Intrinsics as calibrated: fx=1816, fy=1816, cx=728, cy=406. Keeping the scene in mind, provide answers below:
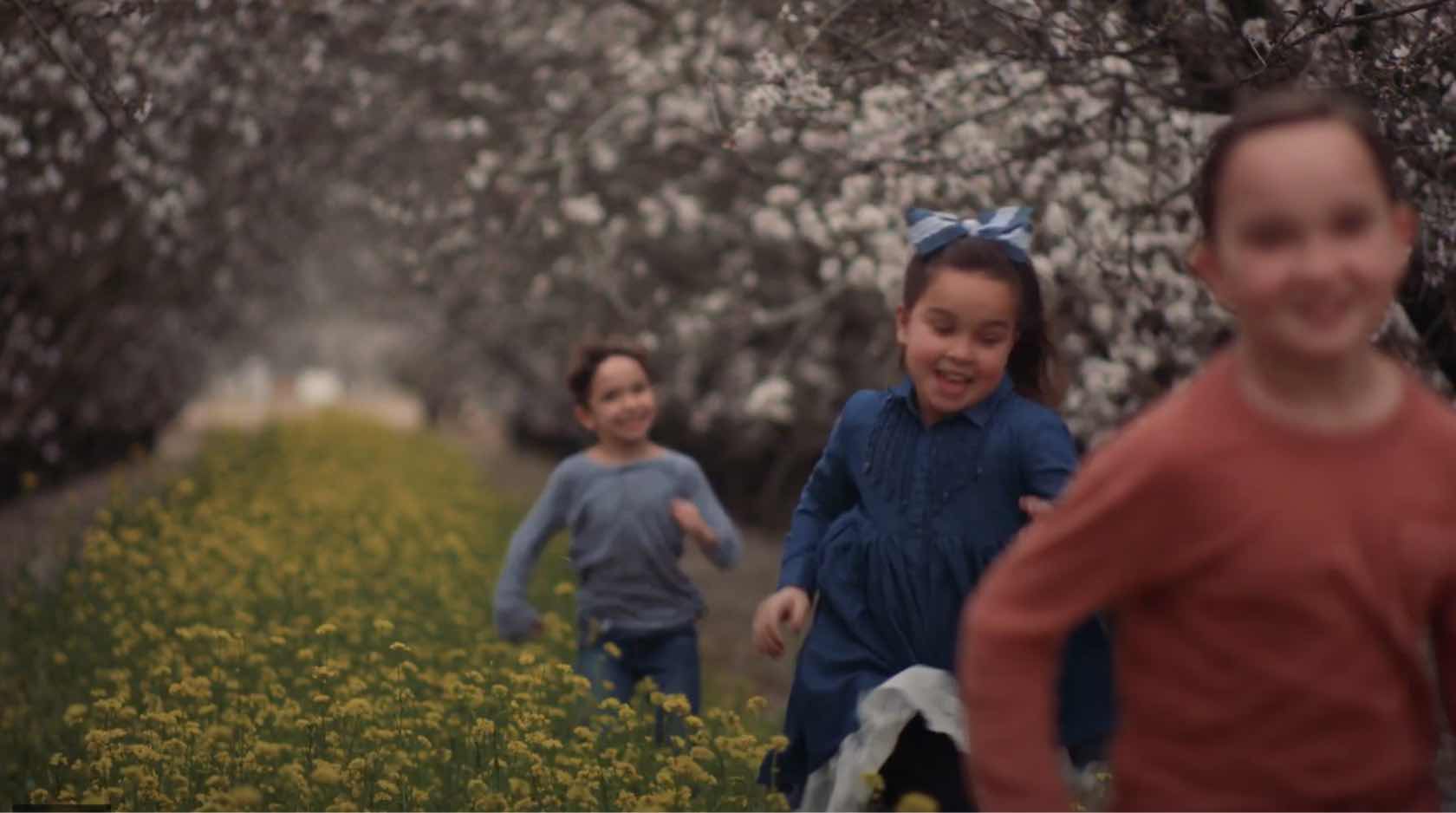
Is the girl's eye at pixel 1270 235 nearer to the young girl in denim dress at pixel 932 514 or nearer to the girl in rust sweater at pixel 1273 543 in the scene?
the girl in rust sweater at pixel 1273 543

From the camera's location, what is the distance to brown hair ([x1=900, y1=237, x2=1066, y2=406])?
13.2 ft

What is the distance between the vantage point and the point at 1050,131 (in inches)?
308

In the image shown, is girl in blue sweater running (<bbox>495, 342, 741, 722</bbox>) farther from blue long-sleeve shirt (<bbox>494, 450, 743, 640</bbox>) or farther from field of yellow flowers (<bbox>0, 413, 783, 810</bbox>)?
field of yellow flowers (<bbox>0, 413, 783, 810</bbox>)

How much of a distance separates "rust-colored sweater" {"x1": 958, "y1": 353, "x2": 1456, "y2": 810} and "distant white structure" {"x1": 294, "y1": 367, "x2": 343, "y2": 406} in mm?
56276

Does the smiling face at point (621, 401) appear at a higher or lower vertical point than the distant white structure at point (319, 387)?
higher

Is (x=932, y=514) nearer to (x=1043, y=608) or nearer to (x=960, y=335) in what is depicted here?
(x=960, y=335)

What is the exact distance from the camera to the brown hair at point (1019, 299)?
13.2ft

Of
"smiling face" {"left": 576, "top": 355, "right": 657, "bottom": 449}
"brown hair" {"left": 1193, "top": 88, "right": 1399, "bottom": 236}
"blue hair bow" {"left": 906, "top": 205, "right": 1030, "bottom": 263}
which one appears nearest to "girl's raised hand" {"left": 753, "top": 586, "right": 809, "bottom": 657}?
"blue hair bow" {"left": 906, "top": 205, "right": 1030, "bottom": 263}

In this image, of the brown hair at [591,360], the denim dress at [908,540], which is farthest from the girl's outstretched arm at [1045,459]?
the brown hair at [591,360]

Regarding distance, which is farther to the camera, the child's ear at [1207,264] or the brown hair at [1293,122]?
the child's ear at [1207,264]

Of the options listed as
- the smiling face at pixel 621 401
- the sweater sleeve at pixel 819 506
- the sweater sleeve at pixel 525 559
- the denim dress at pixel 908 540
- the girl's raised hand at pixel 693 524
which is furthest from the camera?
the smiling face at pixel 621 401

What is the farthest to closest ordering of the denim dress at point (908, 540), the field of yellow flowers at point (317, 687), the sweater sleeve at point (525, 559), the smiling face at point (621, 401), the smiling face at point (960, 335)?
the smiling face at point (621, 401)
the sweater sleeve at point (525, 559)
the field of yellow flowers at point (317, 687)
the denim dress at point (908, 540)
the smiling face at point (960, 335)

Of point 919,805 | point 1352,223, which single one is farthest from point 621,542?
point 1352,223

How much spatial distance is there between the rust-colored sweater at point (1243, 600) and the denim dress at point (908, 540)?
5.13 feet
